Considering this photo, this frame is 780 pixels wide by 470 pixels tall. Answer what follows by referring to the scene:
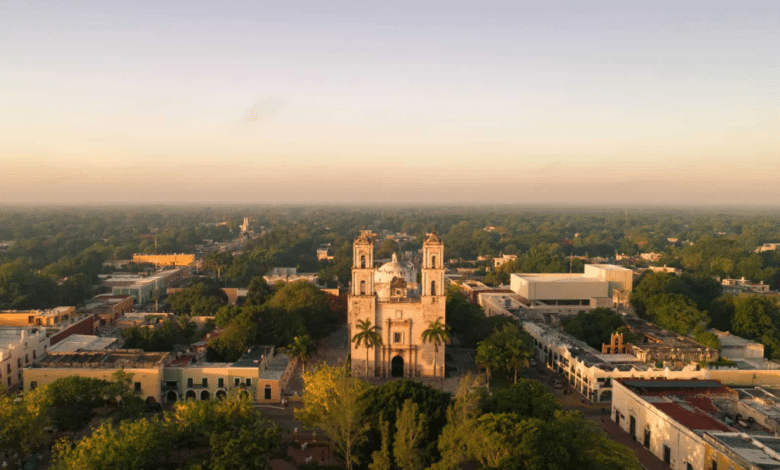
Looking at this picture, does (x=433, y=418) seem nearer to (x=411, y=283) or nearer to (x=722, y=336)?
(x=411, y=283)

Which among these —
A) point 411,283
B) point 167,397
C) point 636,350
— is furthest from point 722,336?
point 167,397

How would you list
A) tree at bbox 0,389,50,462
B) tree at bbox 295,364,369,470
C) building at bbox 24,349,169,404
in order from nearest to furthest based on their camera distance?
tree at bbox 0,389,50,462, tree at bbox 295,364,369,470, building at bbox 24,349,169,404

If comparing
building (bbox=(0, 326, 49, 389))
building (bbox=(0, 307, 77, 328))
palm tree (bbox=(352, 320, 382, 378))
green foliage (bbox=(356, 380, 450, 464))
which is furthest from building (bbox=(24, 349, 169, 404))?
green foliage (bbox=(356, 380, 450, 464))

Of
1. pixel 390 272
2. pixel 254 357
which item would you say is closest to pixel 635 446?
pixel 254 357

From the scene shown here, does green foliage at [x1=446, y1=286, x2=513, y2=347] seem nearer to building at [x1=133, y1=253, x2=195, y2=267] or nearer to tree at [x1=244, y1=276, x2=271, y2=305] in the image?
tree at [x1=244, y1=276, x2=271, y2=305]

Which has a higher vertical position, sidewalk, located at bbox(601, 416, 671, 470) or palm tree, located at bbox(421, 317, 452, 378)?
palm tree, located at bbox(421, 317, 452, 378)

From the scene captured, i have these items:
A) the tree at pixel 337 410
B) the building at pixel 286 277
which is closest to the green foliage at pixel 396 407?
the tree at pixel 337 410

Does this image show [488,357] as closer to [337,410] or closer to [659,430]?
[659,430]

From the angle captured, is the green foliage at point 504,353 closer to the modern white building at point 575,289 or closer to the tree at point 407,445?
the tree at point 407,445
